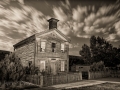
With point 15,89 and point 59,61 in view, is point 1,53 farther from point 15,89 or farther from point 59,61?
point 15,89

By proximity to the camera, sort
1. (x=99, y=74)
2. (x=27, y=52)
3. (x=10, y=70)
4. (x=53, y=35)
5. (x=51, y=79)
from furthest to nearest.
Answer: (x=53, y=35) < (x=27, y=52) < (x=99, y=74) < (x=51, y=79) < (x=10, y=70)

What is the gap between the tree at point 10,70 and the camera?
37.5 feet

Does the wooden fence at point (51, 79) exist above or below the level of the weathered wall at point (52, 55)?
below

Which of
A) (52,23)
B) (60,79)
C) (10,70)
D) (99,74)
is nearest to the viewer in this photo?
(10,70)

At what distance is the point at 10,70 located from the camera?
11.5m

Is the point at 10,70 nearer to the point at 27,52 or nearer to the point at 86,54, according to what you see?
the point at 27,52

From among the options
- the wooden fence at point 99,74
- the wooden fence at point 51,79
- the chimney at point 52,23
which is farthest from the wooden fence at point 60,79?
the chimney at point 52,23

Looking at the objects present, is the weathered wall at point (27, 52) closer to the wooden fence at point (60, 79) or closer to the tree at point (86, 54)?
the wooden fence at point (60, 79)

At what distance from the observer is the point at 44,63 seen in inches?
786

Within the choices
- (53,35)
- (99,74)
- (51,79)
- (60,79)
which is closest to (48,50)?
(53,35)

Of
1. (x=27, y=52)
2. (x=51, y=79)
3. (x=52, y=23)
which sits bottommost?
(x=51, y=79)

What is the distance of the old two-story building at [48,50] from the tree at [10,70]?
629 cm

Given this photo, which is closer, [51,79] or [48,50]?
[51,79]

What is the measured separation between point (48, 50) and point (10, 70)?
31.9 feet
